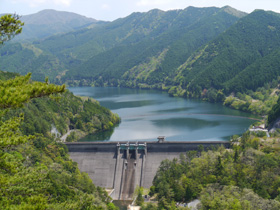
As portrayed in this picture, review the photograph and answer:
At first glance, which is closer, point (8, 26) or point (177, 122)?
point (8, 26)

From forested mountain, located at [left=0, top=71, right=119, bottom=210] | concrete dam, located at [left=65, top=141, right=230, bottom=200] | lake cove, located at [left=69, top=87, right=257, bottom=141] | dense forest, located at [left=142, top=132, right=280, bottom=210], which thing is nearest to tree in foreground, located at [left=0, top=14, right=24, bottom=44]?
forested mountain, located at [left=0, top=71, right=119, bottom=210]

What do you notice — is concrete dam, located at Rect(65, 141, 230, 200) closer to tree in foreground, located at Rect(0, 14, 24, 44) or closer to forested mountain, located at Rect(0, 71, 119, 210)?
forested mountain, located at Rect(0, 71, 119, 210)

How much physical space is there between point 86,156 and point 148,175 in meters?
15.2

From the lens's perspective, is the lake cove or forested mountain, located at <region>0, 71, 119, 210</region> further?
the lake cove

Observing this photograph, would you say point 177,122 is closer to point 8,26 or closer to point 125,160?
point 125,160

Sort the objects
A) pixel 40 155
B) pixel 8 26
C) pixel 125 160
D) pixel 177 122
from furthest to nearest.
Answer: pixel 177 122, pixel 125 160, pixel 40 155, pixel 8 26

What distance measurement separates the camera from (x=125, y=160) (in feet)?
250

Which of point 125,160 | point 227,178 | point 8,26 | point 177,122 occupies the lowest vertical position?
point 125,160

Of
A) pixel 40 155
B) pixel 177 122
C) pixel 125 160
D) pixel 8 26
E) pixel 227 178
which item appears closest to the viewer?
pixel 8 26

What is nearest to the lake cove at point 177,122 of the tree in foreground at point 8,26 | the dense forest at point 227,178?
the dense forest at point 227,178

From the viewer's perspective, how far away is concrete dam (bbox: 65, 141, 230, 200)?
71.8 metres

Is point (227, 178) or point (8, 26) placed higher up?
point (8, 26)

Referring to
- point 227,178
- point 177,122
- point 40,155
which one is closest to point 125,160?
point 40,155

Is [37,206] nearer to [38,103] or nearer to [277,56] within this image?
[38,103]
